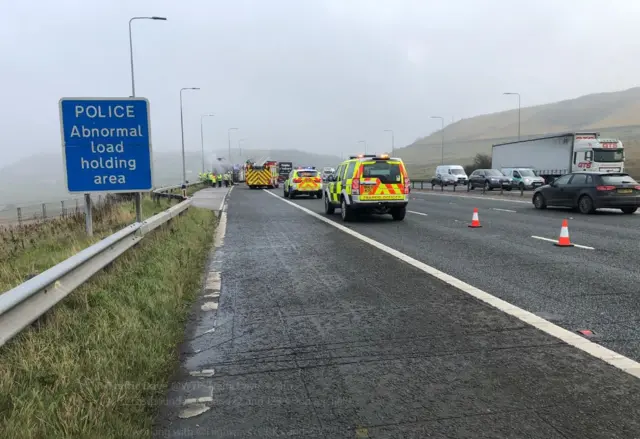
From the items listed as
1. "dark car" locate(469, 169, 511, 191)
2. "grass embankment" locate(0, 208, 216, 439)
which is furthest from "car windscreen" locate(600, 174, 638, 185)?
"dark car" locate(469, 169, 511, 191)

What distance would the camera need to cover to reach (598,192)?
17.3 metres

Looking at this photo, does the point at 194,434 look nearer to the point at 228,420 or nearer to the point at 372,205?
the point at 228,420

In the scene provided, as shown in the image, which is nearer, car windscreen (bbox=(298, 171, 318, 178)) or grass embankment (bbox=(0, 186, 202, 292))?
grass embankment (bbox=(0, 186, 202, 292))

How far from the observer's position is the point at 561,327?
4.96 meters

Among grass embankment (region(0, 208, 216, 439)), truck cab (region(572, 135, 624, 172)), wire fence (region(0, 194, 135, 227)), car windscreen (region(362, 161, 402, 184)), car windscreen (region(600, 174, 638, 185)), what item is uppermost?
truck cab (region(572, 135, 624, 172))

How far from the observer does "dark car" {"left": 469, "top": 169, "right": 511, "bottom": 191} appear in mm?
36906

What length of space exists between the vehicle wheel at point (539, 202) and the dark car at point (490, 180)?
16.0 metres

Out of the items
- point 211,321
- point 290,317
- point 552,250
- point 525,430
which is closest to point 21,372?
point 211,321

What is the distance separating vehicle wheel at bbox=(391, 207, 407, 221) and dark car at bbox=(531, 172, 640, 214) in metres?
6.93

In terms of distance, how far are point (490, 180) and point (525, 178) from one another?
263cm

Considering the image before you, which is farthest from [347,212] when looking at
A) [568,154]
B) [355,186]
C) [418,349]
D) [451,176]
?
[451,176]

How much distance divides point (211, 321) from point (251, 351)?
3.60 feet

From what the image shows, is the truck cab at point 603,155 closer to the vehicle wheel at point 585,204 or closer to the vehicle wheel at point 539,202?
the vehicle wheel at point 539,202

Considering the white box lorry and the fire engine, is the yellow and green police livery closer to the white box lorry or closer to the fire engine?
the white box lorry
